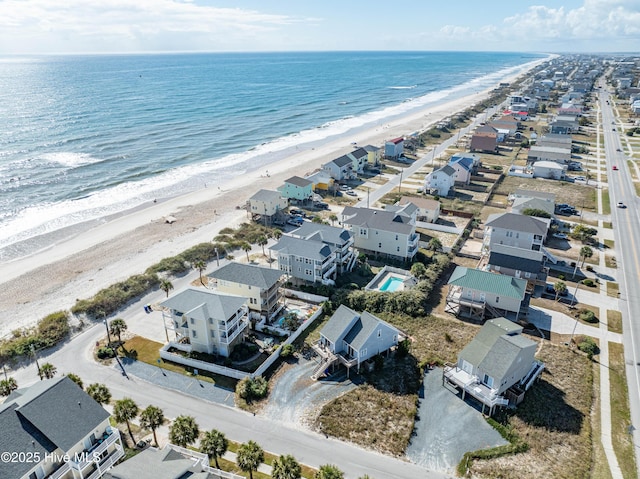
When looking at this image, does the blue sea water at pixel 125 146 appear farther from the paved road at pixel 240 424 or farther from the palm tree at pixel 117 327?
the paved road at pixel 240 424

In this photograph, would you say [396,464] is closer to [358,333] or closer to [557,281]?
[358,333]

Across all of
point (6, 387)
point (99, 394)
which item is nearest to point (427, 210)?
point (99, 394)

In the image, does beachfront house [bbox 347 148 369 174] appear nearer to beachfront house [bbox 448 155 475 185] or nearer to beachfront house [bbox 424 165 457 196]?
beachfront house [bbox 424 165 457 196]

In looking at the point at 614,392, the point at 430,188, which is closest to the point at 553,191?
the point at 430,188

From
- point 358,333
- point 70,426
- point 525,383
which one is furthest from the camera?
point 358,333

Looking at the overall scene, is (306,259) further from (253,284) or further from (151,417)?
(151,417)

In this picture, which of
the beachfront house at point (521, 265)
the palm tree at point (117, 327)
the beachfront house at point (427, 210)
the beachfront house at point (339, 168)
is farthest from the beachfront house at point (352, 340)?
the beachfront house at point (339, 168)
